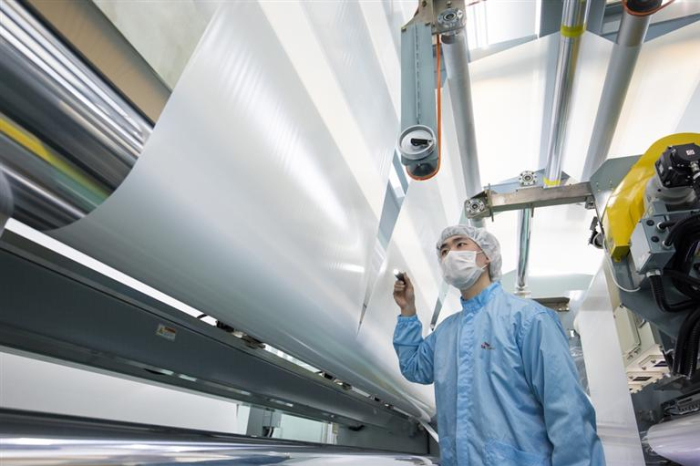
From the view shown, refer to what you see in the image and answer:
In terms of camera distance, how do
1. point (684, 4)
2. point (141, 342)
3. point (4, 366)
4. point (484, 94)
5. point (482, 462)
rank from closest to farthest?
point (141, 342)
point (4, 366)
point (482, 462)
point (684, 4)
point (484, 94)

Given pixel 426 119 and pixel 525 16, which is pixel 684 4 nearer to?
pixel 525 16

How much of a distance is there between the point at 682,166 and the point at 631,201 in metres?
0.26

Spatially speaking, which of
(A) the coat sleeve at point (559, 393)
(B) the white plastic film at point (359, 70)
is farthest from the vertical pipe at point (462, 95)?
(A) the coat sleeve at point (559, 393)

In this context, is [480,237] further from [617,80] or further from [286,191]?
[286,191]

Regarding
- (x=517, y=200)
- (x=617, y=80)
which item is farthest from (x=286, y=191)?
(x=517, y=200)

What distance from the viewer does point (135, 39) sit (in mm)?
464

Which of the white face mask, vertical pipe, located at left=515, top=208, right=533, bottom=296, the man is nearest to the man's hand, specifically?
the man

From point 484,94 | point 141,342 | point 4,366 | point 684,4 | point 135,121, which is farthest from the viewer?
point 484,94

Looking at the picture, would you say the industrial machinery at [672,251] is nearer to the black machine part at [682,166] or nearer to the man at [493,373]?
the black machine part at [682,166]

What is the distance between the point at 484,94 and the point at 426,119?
969mm

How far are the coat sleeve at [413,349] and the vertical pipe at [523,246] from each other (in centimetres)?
88

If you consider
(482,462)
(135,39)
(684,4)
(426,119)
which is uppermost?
(684,4)

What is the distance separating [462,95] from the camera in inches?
Result: 50.8

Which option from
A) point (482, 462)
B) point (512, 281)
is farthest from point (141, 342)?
point (512, 281)
